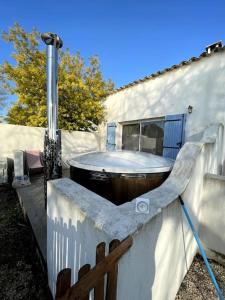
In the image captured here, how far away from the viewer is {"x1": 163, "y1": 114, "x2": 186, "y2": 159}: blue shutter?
4.89 meters

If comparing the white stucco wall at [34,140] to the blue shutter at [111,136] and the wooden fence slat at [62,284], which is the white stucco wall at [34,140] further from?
the wooden fence slat at [62,284]

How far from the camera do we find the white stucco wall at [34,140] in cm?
640

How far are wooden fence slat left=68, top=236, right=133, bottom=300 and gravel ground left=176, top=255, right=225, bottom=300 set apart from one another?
6.76 feet

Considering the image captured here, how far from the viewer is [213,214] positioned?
9.63 feet

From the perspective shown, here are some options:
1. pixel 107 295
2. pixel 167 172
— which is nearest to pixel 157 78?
pixel 167 172

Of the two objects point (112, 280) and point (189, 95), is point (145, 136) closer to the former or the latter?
point (189, 95)

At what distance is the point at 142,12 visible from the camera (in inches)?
219

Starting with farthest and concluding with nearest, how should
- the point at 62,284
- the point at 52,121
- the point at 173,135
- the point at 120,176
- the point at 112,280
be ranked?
1. the point at 173,135
2. the point at 52,121
3. the point at 120,176
4. the point at 112,280
5. the point at 62,284

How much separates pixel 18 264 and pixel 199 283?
109 inches

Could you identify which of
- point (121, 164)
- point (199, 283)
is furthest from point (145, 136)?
point (199, 283)

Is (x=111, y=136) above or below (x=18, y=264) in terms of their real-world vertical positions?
above

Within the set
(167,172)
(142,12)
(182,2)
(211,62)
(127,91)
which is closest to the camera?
(167,172)

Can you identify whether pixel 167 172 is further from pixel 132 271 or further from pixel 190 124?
pixel 190 124

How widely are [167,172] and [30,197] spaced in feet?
12.1
